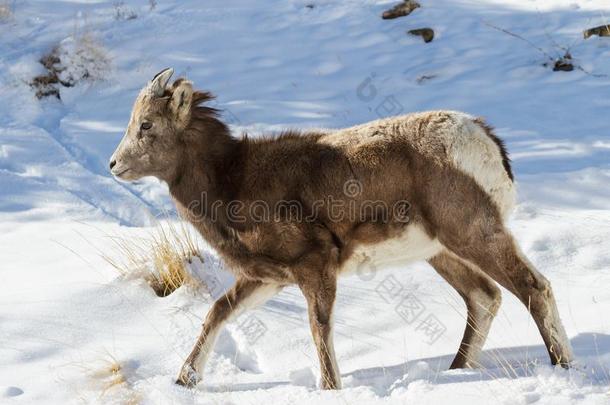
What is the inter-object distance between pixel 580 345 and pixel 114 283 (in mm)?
3747

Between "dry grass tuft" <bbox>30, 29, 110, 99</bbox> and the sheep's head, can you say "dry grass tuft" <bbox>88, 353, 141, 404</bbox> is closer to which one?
the sheep's head

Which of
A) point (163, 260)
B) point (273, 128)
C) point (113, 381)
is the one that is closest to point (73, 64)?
point (273, 128)

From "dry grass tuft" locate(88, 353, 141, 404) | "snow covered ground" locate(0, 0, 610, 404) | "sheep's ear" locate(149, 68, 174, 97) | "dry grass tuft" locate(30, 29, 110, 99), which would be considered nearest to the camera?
"dry grass tuft" locate(88, 353, 141, 404)

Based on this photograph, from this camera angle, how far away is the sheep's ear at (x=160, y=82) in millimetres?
5637

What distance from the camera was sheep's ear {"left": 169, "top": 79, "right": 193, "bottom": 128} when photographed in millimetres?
5660

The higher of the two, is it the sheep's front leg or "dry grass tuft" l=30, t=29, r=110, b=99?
"dry grass tuft" l=30, t=29, r=110, b=99

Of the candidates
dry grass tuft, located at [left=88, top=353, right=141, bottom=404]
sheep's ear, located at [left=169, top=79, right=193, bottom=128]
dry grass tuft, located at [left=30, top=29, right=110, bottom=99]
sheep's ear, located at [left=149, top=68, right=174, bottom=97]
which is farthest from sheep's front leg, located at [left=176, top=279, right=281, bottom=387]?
dry grass tuft, located at [left=30, top=29, right=110, bottom=99]

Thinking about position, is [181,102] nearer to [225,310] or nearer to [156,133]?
[156,133]

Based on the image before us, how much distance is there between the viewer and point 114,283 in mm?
6703

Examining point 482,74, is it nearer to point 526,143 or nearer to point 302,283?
point 526,143

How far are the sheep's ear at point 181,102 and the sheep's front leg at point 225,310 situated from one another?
4.04ft

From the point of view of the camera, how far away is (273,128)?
10359 millimetres

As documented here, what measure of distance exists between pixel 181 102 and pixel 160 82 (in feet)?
0.67

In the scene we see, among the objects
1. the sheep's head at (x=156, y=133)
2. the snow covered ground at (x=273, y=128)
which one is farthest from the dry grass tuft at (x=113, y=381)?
the sheep's head at (x=156, y=133)
